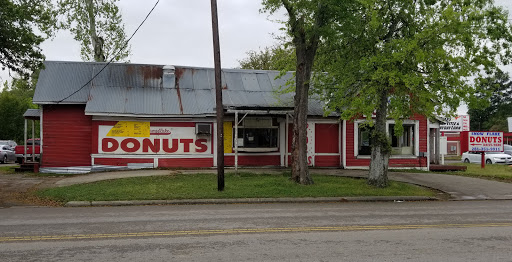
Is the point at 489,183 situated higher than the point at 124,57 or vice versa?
the point at 124,57

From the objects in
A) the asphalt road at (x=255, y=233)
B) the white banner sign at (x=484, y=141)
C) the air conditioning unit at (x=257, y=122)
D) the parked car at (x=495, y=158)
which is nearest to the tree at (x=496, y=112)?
the parked car at (x=495, y=158)

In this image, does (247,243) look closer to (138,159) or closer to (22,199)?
(22,199)

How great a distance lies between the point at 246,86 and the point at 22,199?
1277 centimetres

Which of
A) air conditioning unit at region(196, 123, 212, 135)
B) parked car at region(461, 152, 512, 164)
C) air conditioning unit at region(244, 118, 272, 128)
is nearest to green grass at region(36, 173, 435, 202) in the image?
air conditioning unit at region(196, 123, 212, 135)

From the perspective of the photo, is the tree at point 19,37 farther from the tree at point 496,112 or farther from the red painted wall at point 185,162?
the tree at point 496,112

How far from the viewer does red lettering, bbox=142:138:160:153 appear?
66.3 ft

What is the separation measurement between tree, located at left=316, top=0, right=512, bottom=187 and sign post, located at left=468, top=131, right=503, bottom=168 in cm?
1105

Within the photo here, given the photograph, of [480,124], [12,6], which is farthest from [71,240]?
[480,124]

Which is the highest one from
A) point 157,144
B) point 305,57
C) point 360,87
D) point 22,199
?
point 305,57

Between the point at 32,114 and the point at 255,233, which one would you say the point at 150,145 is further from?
the point at 255,233

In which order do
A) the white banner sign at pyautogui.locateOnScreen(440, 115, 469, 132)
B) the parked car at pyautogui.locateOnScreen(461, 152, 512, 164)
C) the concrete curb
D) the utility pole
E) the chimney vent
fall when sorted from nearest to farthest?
the concrete curb
the utility pole
the chimney vent
the parked car at pyautogui.locateOnScreen(461, 152, 512, 164)
the white banner sign at pyautogui.locateOnScreen(440, 115, 469, 132)

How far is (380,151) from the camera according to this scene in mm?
15148

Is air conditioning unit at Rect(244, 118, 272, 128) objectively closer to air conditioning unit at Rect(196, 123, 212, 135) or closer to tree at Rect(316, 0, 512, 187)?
air conditioning unit at Rect(196, 123, 212, 135)

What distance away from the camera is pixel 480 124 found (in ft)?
268
